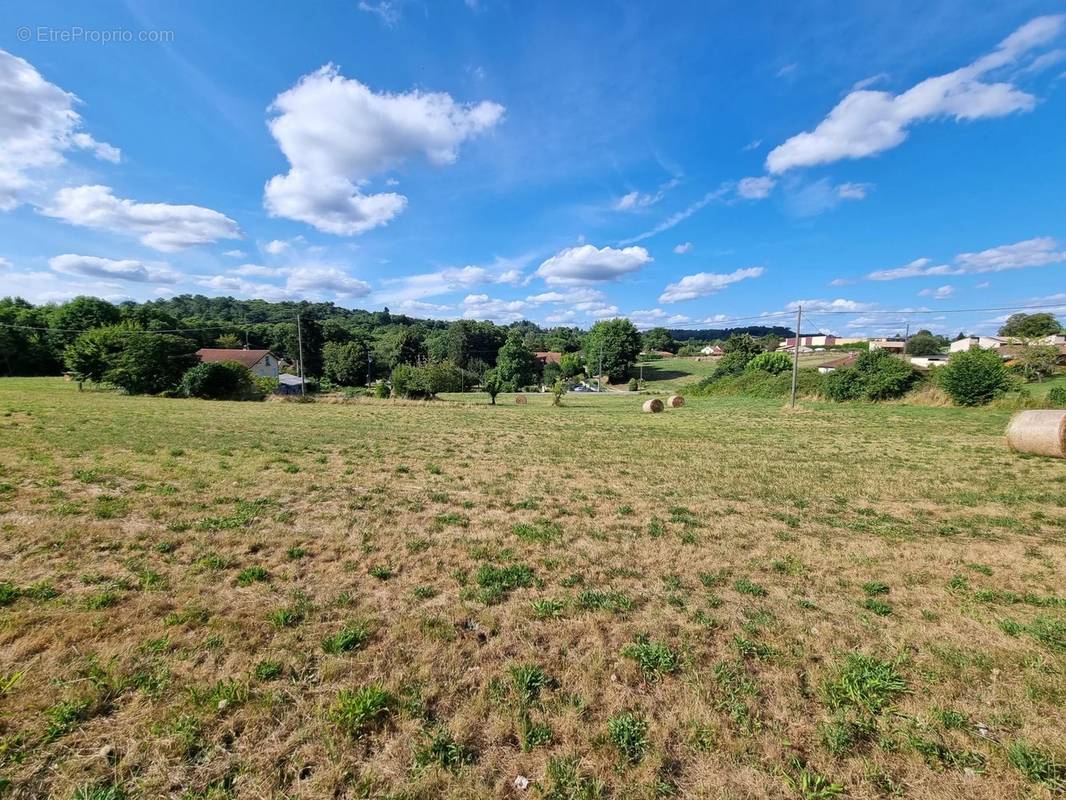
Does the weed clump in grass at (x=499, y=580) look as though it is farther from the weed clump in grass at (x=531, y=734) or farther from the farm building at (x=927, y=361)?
the farm building at (x=927, y=361)

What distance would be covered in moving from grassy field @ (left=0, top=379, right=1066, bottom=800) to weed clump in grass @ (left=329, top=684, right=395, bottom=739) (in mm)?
23

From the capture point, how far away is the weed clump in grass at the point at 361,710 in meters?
3.01

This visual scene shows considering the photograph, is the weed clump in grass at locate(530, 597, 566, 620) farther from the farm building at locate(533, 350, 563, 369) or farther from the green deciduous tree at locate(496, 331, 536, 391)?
the farm building at locate(533, 350, 563, 369)

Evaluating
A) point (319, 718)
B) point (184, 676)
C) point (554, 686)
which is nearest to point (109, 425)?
point (184, 676)

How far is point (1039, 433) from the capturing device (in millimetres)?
12609

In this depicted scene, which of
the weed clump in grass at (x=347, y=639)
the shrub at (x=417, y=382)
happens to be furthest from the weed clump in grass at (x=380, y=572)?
the shrub at (x=417, y=382)

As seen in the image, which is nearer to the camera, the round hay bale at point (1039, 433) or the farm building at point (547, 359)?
the round hay bale at point (1039, 433)

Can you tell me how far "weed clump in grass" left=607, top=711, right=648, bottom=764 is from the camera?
9.53ft

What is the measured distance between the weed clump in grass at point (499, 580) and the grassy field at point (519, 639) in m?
0.03

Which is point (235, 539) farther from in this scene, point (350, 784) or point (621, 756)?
point (621, 756)

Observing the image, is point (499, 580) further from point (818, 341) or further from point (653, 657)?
point (818, 341)

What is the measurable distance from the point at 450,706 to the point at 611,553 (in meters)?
3.50

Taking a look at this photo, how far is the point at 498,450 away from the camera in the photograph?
46.0ft

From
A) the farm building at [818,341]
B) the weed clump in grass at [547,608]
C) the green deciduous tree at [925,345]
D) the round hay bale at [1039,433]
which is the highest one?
the farm building at [818,341]
